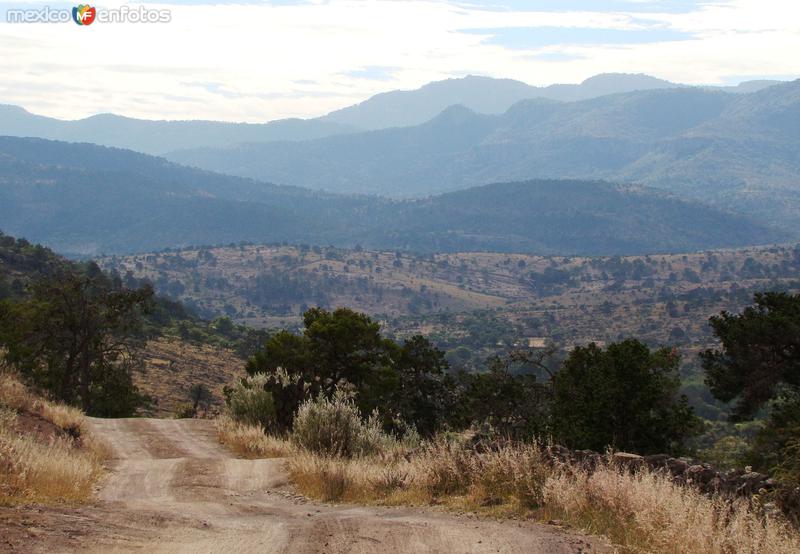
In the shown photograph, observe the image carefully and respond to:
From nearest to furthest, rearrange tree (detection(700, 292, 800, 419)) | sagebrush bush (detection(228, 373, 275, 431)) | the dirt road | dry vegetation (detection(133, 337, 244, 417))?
the dirt road, sagebrush bush (detection(228, 373, 275, 431)), tree (detection(700, 292, 800, 419)), dry vegetation (detection(133, 337, 244, 417))

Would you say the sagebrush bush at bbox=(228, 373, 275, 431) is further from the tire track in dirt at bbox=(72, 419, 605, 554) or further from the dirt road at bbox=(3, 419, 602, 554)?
the dirt road at bbox=(3, 419, 602, 554)

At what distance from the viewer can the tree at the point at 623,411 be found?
17844mm

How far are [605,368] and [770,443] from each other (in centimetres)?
824

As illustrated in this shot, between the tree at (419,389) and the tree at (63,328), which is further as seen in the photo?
the tree at (63,328)

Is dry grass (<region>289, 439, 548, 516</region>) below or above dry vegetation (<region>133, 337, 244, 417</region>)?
above

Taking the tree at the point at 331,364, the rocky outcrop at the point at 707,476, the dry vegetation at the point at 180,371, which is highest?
the rocky outcrop at the point at 707,476

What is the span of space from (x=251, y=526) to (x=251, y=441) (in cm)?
897

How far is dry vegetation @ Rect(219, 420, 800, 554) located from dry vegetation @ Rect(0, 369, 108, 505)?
3299 mm

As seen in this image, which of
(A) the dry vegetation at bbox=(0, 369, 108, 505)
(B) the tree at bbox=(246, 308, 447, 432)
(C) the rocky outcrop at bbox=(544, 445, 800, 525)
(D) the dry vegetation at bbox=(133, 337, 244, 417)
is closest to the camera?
Answer: (C) the rocky outcrop at bbox=(544, 445, 800, 525)

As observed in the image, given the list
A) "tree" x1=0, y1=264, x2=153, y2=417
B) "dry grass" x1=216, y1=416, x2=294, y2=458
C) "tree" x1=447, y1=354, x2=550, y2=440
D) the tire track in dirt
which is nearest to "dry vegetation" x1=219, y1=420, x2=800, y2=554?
the tire track in dirt

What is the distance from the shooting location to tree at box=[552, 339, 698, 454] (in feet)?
58.5

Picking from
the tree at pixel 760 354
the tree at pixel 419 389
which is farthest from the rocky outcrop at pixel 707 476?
the tree at pixel 760 354

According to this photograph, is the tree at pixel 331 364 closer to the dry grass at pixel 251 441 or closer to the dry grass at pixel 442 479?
the dry grass at pixel 251 441

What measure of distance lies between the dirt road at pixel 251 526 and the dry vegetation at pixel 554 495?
0.51m
